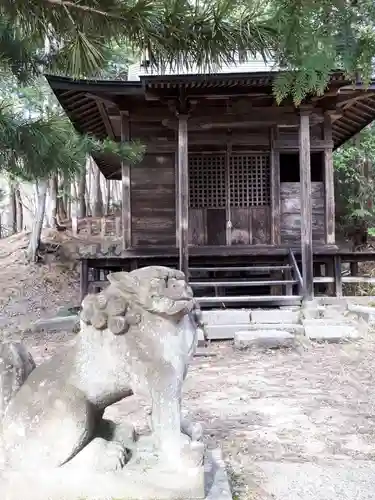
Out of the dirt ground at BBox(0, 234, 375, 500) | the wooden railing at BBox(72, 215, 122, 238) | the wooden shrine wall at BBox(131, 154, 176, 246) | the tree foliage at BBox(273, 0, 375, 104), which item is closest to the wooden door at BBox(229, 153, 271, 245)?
the wooden shrine wall at BBox(131, 154, 176, 246)

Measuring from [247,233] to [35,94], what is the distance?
9730 mm

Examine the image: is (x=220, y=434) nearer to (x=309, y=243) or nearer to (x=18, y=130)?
(x=18, y=130)

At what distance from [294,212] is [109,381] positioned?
31.3 feet

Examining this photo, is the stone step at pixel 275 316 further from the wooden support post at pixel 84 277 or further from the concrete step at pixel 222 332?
the wooden support post at pixel 84 277

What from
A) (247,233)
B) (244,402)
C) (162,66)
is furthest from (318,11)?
(247,233)

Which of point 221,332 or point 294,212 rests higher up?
point 294,212

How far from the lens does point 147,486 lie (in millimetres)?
2039

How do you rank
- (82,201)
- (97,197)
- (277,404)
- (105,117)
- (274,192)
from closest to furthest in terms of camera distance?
(277,404)
(274,192)
(105,117)
(82,201)
(97,197)

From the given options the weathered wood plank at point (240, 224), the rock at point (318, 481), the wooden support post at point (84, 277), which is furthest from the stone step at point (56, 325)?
the rock at point (318, 481)

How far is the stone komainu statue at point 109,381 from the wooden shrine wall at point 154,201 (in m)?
8.95

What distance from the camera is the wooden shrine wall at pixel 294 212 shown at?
36.6 feet

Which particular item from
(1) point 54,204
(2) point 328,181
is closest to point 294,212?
(2) point 328,181

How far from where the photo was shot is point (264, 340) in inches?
296

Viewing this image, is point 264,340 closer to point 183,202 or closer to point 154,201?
point 183,202
